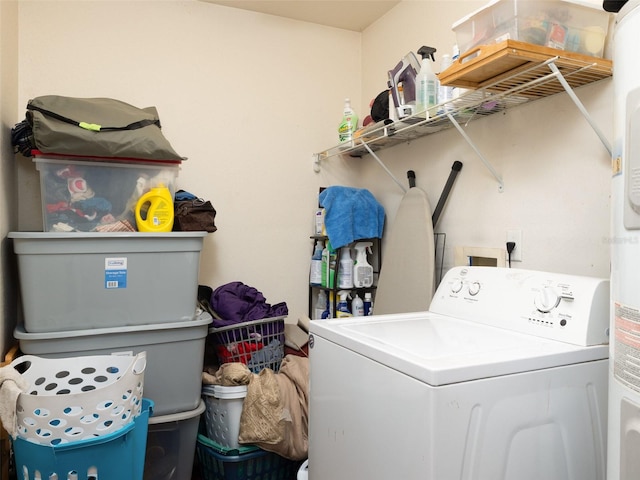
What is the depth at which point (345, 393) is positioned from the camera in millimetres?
1232

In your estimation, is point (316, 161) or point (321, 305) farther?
point (316, 161)

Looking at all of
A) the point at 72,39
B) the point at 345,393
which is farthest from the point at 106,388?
the point at 72,39

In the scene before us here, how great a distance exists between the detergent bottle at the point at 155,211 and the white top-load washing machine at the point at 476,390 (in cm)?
92

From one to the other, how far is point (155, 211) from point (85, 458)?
3.16 feet

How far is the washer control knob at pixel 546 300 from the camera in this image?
1232 mm

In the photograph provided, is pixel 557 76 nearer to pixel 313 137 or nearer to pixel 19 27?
pixel 313 137

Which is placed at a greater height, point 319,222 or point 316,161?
point 316,161

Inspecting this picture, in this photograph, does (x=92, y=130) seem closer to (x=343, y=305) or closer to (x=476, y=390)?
(x=343, y=305)

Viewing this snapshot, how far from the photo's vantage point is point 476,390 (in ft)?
3.16

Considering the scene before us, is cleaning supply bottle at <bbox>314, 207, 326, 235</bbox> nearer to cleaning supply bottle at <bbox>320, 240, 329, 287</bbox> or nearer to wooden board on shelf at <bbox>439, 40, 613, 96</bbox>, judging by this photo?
cleaning supply bottle at <bbox>320, 240, 329, 287</bbox>

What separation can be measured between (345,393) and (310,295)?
5.00 ft

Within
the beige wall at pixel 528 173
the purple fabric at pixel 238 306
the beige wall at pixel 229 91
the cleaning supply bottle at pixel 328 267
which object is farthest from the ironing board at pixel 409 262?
the beige wall at pixel 229 91

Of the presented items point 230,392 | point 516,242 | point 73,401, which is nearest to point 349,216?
point 516,242

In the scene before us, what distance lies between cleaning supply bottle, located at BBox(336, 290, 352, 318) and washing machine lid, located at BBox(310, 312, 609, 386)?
39.7 inches
